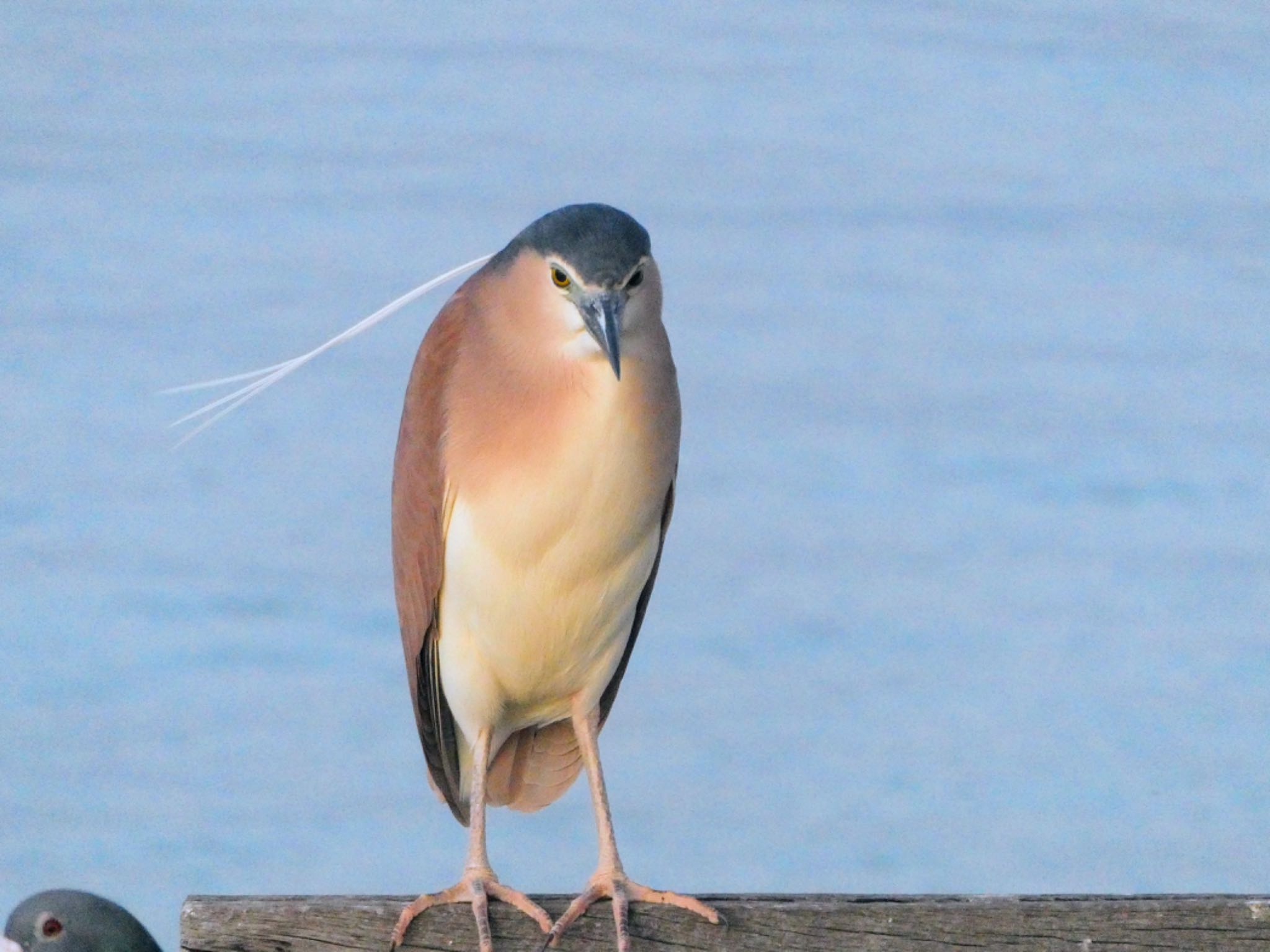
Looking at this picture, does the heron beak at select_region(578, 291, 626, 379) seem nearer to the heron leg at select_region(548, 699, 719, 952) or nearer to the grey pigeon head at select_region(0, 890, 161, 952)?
the heron leg at select_region(548, 699, 719, 952)

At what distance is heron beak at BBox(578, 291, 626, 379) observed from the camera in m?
1.91

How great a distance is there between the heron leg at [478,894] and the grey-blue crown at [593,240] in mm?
653

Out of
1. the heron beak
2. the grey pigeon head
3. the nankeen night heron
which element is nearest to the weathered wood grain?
the nankeen night heron

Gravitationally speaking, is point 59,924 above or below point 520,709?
below

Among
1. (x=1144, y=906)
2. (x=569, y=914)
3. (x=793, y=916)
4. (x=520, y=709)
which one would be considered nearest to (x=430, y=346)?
(x=520, y=709)

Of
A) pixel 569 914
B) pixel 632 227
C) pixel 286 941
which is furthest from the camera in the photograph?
pixel 632 227

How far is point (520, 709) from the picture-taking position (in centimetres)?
230

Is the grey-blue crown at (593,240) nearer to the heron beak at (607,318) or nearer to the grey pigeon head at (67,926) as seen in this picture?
the heron beak at (607,318)

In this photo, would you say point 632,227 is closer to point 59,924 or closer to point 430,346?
point 430,346

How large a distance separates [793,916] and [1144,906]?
308mm

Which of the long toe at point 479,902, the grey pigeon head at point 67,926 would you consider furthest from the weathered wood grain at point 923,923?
the grey pigeon head at point 67,926

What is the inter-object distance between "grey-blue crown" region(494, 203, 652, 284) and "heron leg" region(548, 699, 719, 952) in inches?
25.1

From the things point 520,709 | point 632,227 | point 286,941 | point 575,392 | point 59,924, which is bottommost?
point 286,941

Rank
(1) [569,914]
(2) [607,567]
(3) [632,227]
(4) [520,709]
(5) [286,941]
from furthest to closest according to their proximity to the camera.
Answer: (4) [520,709]
(2) [607,567]
(3) [632,227]
(1) [569,914]
(5) [286,941]
